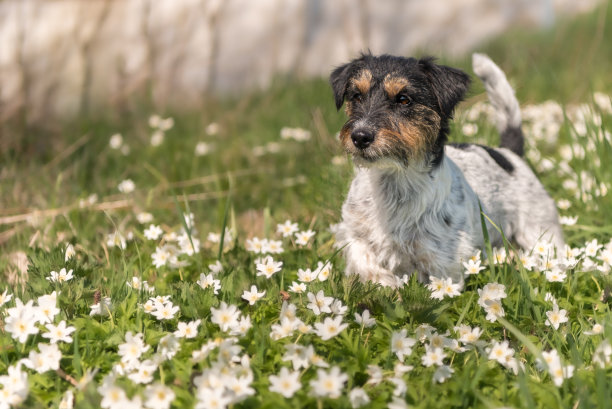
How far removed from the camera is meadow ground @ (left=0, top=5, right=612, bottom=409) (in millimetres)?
2600

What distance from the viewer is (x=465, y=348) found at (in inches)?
117

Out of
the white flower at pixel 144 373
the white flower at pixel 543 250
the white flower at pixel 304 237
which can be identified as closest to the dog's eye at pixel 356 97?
the white flower at pixel 304 237

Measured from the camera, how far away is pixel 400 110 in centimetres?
381

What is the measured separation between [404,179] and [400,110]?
48 centimetres

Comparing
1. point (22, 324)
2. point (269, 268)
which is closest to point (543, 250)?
point (269, 268)

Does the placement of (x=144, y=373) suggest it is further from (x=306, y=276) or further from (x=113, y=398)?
(x=306, y=276)

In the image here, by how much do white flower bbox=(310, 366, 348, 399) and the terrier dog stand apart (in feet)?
4.01

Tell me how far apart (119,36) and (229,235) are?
4.34 meters

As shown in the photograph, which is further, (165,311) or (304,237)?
(304,237)

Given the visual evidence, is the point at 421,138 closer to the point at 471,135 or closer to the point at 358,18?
the point at 471,135

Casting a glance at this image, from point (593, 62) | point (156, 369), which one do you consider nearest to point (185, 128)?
point (156, 369)

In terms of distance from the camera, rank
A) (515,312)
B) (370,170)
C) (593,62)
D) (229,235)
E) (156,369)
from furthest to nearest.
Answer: (593,62) < (229,235) < (370,170) < (515,312) < (156,369)

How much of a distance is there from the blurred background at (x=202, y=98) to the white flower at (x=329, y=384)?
2.36 metres

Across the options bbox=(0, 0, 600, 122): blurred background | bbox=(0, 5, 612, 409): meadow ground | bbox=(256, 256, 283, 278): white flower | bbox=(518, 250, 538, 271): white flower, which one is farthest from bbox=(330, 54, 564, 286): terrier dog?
bbox=(0, 0, 600, 122): blurred background
